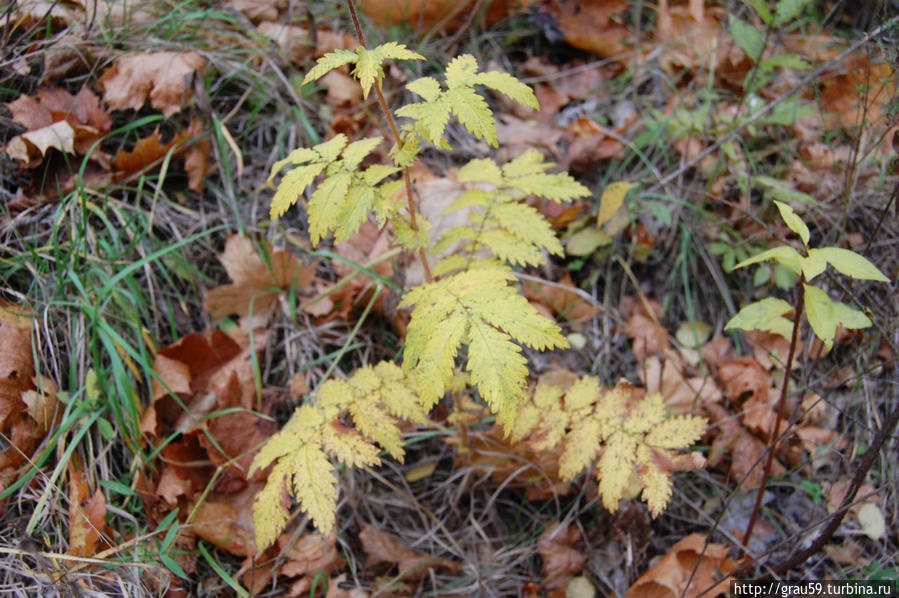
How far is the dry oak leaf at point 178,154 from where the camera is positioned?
8.07 ft

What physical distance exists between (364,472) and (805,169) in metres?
2.50

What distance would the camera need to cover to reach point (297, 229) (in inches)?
105

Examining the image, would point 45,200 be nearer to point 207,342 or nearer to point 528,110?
point 207,342

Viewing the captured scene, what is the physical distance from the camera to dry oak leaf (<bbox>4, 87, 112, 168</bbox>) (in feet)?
7.59

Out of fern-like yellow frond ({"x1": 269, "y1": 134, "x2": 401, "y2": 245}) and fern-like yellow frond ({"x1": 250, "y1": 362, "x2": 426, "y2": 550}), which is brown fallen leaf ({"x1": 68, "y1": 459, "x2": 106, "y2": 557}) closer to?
fern-like yellow frond ({"x1": 250, "y1": 362, "x2": 426, "y2": 550})

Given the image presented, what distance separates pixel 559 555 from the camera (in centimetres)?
212

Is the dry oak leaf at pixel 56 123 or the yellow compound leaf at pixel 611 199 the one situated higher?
the dry oak leaf at pixel 56 123

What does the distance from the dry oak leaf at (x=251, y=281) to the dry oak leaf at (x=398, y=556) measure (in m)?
0.94

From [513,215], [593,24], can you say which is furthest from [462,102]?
[593,24]

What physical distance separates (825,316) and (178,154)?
2.54 meters

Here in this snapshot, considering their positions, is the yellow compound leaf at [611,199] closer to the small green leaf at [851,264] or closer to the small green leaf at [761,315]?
the small green leaf at [761,315]

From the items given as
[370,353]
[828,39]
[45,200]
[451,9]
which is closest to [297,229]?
[370,353]

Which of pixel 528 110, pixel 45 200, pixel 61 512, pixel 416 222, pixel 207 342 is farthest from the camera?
pixel 528 110

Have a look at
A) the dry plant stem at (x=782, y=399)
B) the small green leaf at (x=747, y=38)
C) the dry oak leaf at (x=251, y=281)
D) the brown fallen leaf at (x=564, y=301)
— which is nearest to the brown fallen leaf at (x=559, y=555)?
the dry plant stem at (x=782, y=399)
